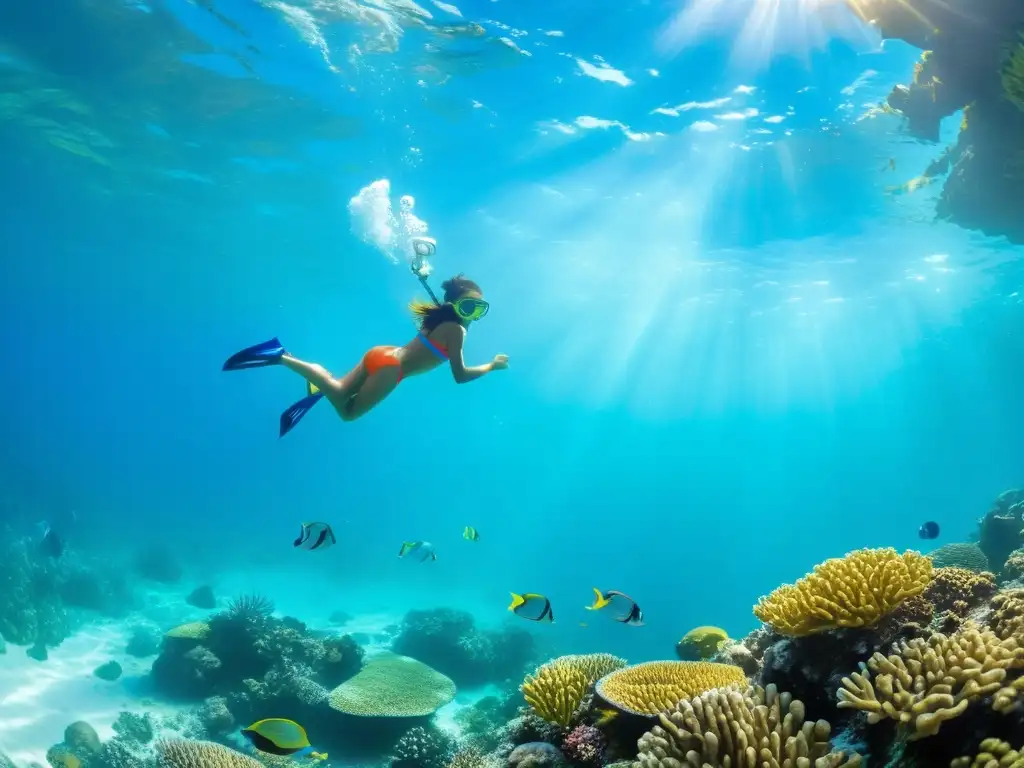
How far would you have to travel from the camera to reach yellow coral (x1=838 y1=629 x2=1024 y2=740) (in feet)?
8.08

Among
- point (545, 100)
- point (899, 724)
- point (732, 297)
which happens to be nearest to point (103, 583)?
point (545, 100)

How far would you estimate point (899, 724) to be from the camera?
8.79 feet

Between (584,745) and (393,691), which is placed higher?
(393,691)

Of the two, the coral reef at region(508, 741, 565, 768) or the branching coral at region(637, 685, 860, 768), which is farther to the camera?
the coral reef at region(508, 741, 565, 768)

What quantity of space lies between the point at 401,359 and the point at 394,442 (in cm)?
14785

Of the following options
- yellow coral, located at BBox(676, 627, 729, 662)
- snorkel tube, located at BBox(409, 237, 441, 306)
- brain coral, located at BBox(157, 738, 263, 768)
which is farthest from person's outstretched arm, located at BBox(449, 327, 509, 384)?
yellow coral, located at BBox(676, 627, 729, 662)

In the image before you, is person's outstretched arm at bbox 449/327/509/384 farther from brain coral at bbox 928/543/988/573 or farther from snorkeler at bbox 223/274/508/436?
brain coral at bbox 928/543/988/573

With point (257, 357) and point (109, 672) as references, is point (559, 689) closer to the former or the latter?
point (257, 357)

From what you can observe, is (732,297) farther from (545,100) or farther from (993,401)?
(993,401)

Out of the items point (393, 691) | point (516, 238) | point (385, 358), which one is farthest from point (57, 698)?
point (516, 238)

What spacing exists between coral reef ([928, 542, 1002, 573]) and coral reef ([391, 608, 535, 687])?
12.9 metres

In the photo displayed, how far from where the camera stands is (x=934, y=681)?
2.73m

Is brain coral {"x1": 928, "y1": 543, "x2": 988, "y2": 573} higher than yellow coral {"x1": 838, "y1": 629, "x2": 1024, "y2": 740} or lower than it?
higher

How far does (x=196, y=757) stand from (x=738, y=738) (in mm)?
5747
